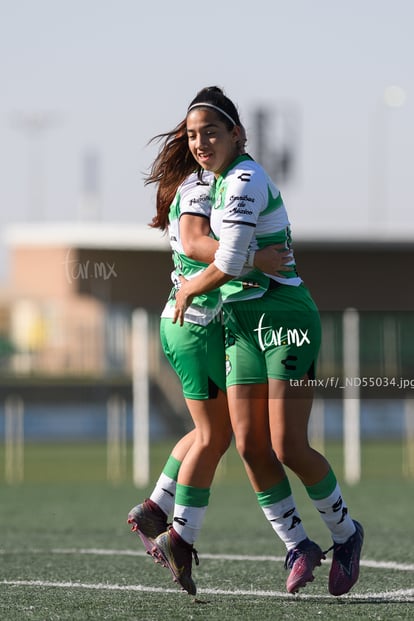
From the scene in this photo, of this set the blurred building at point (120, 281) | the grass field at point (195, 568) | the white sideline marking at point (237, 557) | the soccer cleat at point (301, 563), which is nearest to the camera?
the grass field at point (195, 568)

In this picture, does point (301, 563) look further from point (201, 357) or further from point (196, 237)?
point (196, 237)

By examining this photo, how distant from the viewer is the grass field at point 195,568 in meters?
5.42

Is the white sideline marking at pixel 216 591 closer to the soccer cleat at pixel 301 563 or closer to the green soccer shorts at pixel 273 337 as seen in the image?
the soccer cleat at pixel 301 563

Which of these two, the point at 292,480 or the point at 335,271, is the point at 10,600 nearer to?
the point at 292,480

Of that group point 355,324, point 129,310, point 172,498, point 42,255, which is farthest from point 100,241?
point 172,498

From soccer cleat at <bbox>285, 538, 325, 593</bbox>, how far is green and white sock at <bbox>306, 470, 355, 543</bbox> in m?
0.12

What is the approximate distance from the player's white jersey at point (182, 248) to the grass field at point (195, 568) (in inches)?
46.8

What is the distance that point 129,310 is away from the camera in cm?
4200

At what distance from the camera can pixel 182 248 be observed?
5.75m

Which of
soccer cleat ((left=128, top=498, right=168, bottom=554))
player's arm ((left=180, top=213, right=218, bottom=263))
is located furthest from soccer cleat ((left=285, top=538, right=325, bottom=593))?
player's arm ((left=180, top=213, right=218, bottom=263))

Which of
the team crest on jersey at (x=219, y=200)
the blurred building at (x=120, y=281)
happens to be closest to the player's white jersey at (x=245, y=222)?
the team crest on jersey at (x=219, y=200)

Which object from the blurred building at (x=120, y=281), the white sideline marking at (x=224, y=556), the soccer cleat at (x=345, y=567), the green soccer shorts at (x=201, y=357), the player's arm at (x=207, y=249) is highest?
the player's arm at (x=207, y=249)

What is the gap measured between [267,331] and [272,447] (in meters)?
0.49

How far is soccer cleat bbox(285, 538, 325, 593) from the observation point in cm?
570
